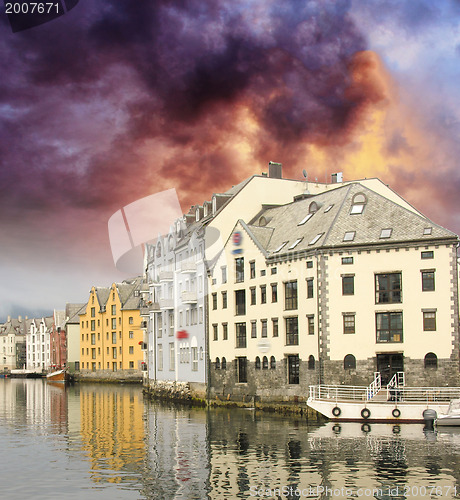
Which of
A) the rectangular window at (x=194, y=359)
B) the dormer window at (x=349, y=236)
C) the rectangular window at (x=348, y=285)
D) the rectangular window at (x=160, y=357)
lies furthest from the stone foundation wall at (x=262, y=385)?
the rectangular window at (x=160, y=357)

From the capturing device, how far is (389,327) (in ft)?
180

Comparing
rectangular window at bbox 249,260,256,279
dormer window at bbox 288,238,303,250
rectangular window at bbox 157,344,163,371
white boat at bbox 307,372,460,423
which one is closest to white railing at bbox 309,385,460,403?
white boat at bbox 307,372,460,423

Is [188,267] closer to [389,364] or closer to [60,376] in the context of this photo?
[389,364]

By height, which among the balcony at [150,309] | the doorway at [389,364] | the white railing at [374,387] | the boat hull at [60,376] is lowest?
the boat hull at [60,376]

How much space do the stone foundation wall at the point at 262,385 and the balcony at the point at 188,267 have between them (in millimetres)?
10891

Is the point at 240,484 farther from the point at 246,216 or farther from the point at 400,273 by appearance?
the point at 246,216

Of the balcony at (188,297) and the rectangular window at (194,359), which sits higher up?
the balcony at (188,297)

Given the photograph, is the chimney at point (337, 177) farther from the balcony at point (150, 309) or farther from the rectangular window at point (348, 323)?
the rectangular window at point (348, 323)

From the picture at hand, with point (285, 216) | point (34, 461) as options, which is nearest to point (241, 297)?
point (285, 216)

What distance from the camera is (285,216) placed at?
229ft

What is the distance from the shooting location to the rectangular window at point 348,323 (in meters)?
55.9

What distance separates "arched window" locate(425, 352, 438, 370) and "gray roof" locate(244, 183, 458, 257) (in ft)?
28.4

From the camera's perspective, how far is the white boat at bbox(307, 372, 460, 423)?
48781 millimetres

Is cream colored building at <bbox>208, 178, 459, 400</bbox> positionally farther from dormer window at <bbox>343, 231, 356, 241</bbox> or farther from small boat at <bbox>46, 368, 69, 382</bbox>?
small boat at <bbox>46, 368, 69, 382</bbox>
